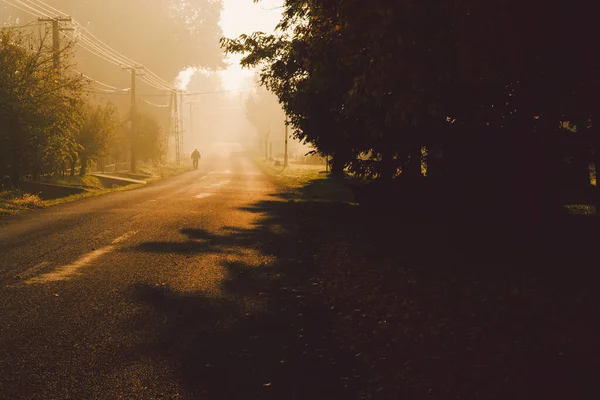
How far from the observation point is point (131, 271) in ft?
26.4

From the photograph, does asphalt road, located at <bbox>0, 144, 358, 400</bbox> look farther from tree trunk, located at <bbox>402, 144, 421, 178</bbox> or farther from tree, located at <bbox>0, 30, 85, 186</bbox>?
tree, located at <bbox>0, 30, 85, 186</bbox>

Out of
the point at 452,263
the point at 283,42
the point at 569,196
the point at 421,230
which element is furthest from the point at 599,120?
the point at 283,42

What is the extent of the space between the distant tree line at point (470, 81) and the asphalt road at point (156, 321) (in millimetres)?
2873

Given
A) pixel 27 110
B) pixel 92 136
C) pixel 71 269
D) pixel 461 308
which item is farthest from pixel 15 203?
pixel 461 308

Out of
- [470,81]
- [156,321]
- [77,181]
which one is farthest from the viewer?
[77,181]

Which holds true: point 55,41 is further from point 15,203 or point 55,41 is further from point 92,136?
point 15,203

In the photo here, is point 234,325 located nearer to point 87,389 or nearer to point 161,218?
point 87,389

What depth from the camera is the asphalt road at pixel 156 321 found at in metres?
4.27

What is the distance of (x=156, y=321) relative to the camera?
5766 millimetres

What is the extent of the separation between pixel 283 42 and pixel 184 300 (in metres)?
18.9

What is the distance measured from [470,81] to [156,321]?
175 inches

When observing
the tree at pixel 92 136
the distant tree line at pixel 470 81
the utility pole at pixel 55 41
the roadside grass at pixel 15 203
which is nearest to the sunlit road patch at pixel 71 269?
the distant tree line at pixel 470 81

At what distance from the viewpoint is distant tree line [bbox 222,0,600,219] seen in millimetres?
6434

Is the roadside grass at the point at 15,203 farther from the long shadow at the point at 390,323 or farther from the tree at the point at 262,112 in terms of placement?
the tree at the point at 262,112
